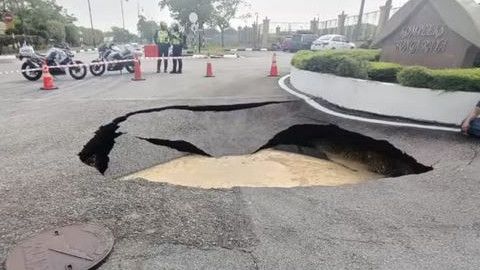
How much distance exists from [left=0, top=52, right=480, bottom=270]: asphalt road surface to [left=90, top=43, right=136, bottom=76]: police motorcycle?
288 inches

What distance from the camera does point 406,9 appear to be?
28.6ft

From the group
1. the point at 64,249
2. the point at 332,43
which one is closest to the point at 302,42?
the point at 332,43

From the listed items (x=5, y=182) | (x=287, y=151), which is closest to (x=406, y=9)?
(x=287, y=151)

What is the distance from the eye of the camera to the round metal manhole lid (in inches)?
111

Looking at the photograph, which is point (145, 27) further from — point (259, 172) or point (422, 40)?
point (259, 172)

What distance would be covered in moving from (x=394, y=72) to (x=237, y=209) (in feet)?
18.0

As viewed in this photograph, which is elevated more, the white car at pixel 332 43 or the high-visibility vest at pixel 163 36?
the high-visibility vest at pixel 163 36

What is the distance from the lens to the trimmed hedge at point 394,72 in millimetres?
6551

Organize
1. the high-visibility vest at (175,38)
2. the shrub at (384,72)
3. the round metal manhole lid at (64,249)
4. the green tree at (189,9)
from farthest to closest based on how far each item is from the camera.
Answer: the green tree at (189,9) < the high-visibility vest at (175,38) < the shrub at (384,72) < the round metal manhole lid at (64,249)

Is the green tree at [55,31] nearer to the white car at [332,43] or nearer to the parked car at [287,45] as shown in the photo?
the parked car at [287,45]

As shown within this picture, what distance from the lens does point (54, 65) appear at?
1253 cm

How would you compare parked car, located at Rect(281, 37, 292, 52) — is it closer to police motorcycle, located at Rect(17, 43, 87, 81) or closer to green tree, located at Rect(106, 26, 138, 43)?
police motorcycle, located at Rect(17, 43, 87, 81)

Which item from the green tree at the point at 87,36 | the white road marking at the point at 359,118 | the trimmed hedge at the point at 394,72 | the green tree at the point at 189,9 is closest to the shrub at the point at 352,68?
the trimmed hedge at the point at 394,72

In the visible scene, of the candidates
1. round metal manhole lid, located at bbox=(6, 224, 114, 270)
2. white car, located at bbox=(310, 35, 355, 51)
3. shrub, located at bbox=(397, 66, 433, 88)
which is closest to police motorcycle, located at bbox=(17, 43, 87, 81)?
shrub, located at bbox=(397, 66, 433, 88)
